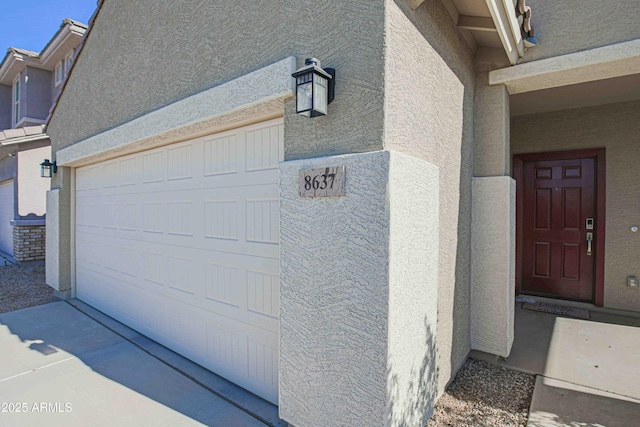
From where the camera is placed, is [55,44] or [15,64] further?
[15,64]

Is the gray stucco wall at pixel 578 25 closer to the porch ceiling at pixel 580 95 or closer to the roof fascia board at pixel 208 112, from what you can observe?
the porch ceiling at pixel 580 95

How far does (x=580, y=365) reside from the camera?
14.1 ft

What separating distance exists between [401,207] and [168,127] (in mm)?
3555

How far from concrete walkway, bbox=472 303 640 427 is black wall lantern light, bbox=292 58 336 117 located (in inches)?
143

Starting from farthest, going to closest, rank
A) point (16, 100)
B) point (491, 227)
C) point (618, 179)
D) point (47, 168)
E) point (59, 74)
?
point (16, 100), point (59, 74), point (47, 168), point (618, 179), point (491, 227)

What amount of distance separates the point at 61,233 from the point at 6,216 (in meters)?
9.33

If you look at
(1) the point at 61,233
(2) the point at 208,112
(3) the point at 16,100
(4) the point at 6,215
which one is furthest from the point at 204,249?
(3) the point at 16,100

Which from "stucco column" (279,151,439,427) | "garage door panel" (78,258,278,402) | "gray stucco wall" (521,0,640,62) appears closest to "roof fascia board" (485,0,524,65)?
"gray stucco wall" (521,0,640,62)

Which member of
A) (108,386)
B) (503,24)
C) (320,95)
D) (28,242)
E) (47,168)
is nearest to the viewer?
(320,95)

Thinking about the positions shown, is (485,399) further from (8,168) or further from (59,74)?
(59,74)

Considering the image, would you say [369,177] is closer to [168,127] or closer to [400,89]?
[400,89]

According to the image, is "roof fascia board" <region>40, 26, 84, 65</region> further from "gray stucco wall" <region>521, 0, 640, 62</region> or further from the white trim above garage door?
"gray stucco wall" <region>521, 0, 640, 62</region>

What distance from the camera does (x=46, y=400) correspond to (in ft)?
12.1

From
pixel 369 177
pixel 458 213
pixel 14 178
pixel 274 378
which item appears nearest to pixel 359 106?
pixel 369 177
